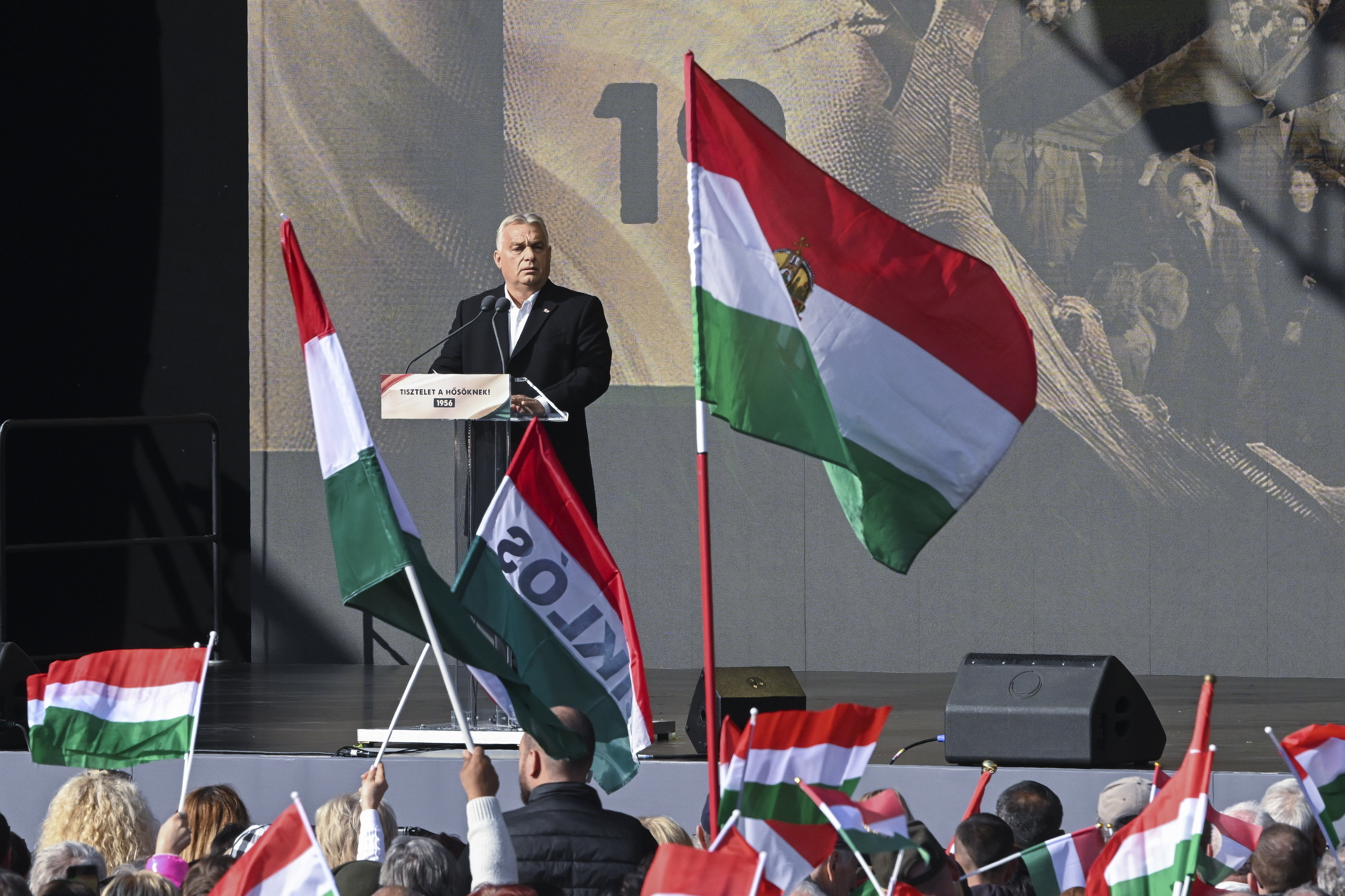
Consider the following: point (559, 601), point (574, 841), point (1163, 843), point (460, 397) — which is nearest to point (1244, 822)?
point (1163, 843)

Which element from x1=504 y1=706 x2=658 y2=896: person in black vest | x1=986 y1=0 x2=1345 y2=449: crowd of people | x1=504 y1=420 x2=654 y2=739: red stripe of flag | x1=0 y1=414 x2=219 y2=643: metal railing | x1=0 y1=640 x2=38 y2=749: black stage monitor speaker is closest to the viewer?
x1=504 y1=706 x2=658 y2=896: person in black vest

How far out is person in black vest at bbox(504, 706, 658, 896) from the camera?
357cm

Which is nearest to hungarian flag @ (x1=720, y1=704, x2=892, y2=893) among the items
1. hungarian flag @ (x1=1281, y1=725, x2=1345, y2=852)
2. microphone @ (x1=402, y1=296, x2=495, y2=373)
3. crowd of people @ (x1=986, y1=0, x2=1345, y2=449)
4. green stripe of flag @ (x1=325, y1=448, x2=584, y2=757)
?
green stripe of flag @ (x1=325, y1=448, x2=584, y2=757)

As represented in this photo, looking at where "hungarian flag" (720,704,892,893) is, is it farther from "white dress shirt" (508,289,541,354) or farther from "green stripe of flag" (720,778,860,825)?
"white dress shirt" (508,289,541,354)

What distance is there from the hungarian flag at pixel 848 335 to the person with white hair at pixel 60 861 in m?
1.50

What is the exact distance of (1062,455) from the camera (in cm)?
888

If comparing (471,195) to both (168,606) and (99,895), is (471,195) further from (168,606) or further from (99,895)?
(99,895)

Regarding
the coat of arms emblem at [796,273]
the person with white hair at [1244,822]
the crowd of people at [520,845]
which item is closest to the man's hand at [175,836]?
the crowd of people at [520,845]

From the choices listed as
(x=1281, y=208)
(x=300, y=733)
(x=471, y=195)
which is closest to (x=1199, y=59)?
(x=1281, y=208)

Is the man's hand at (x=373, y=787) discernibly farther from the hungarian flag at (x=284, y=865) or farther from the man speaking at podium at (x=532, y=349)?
the man speaking at podium at (x=532, y=349)

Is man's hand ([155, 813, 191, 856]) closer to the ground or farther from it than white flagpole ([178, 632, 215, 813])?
closer to the ground

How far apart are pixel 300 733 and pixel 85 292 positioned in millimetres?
4046

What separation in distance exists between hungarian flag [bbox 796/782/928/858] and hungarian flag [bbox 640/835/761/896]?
1.08 feet

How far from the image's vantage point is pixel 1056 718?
573cm
